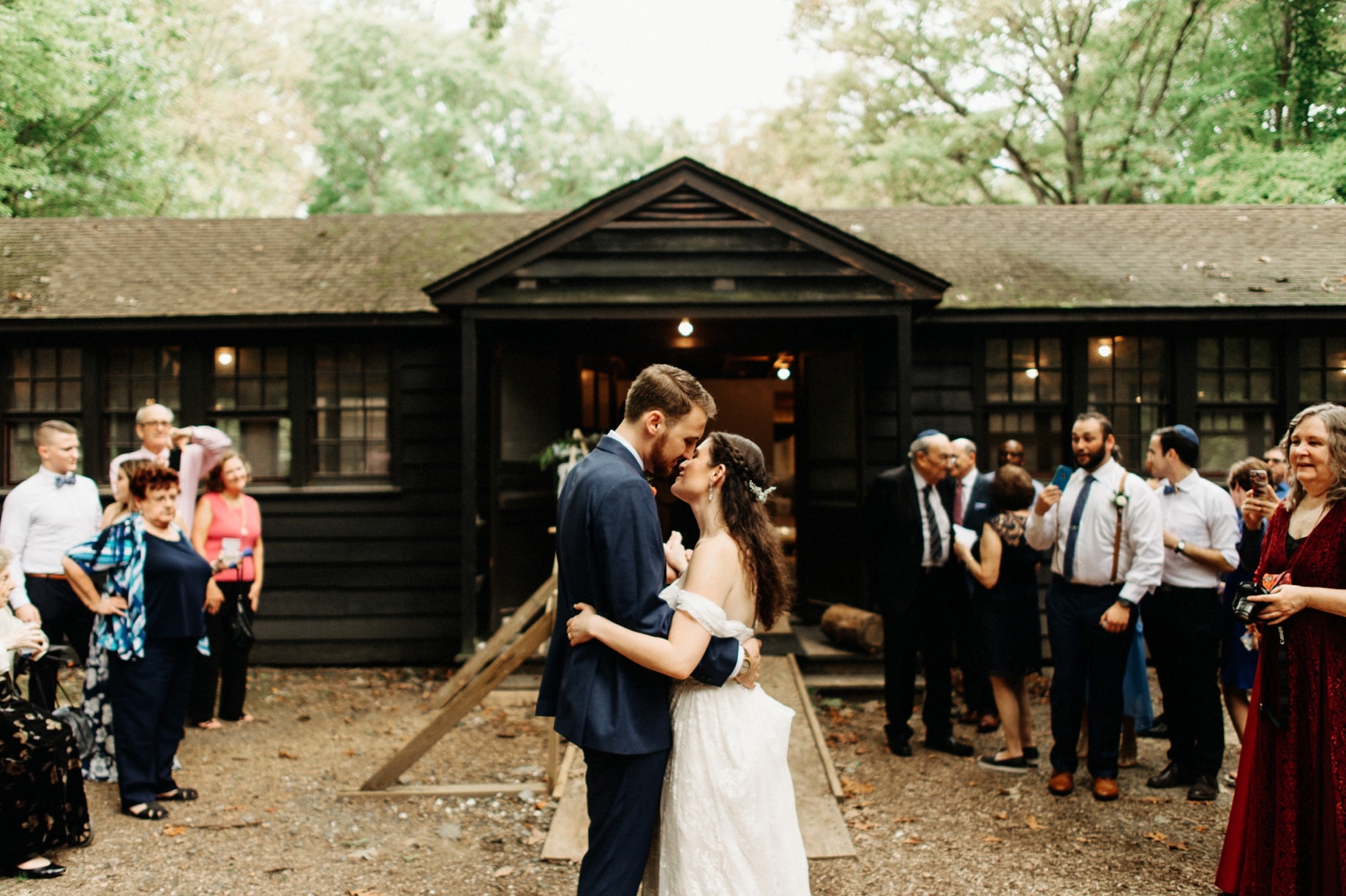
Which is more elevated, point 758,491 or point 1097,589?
point 758,491

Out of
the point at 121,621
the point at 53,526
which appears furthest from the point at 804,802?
the point at 53,526

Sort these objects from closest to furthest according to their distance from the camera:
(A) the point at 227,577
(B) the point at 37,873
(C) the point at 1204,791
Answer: (B) the point at 37,873, (C) the point at 1204,791, (A) the point at 227,577

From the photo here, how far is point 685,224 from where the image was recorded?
7559 mm

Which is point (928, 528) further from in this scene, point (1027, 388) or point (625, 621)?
→ point (625, 621)

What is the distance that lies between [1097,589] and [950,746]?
1639 millimetres

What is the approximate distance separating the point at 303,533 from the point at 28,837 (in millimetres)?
4614

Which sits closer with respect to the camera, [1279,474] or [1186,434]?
[1186,434]

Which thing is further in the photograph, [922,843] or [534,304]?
[534,304]

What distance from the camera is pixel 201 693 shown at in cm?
650

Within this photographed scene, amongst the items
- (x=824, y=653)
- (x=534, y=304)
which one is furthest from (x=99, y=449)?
(x=824, y=653)

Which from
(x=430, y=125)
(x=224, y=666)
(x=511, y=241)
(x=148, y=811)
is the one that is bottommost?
(x=148, y=811)

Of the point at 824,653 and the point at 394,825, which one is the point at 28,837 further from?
the point at 824,653

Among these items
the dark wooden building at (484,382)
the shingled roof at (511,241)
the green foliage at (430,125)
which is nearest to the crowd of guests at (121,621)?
the dark wooden building at (484,382)

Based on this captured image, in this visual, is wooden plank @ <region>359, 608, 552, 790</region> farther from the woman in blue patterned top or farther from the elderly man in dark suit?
the elderly man in dark suit
